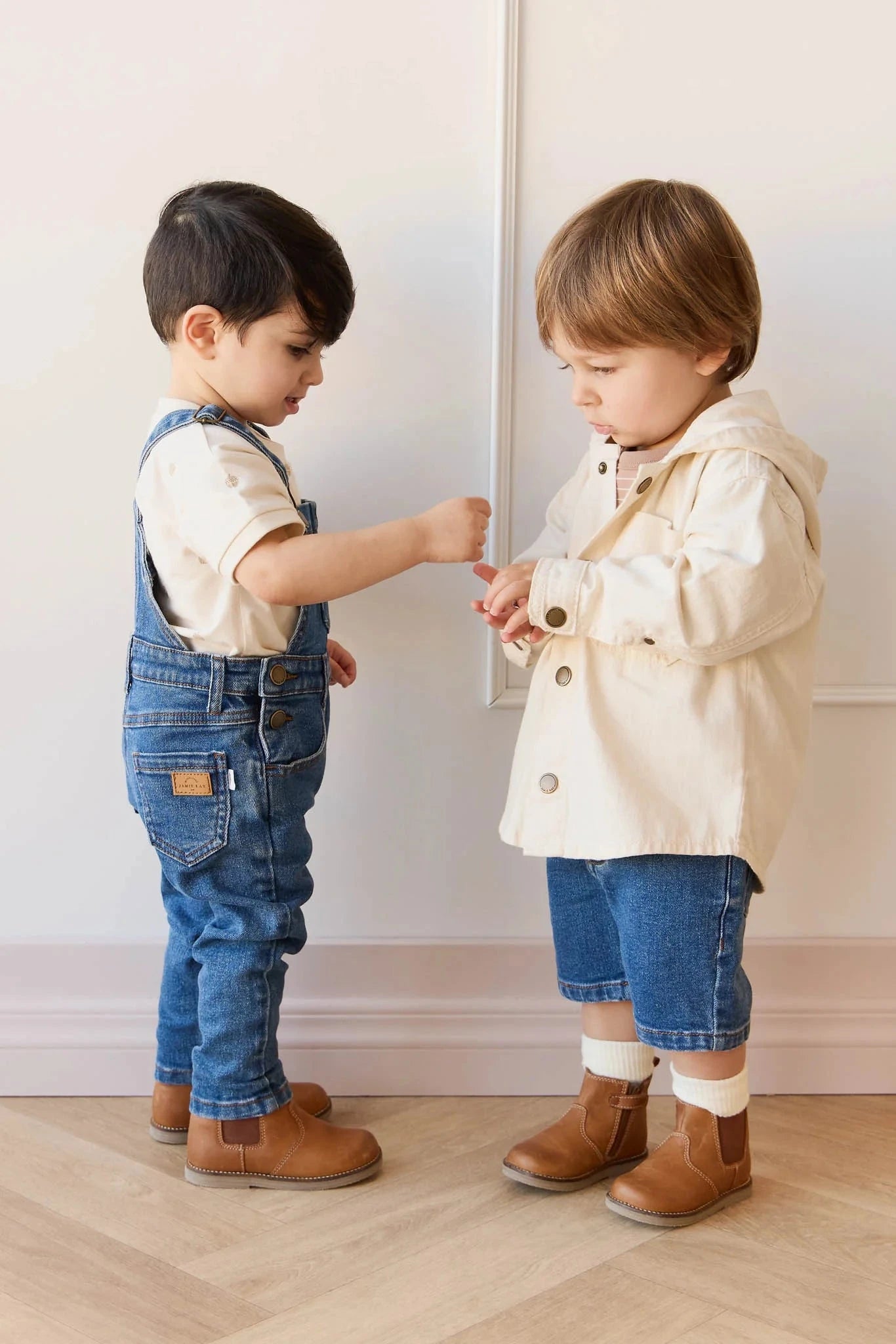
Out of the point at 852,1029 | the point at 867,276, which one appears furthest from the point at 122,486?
the point at 852,1029

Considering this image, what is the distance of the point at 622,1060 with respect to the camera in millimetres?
1209

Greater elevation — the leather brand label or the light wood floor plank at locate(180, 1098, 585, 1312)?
the leather brand label

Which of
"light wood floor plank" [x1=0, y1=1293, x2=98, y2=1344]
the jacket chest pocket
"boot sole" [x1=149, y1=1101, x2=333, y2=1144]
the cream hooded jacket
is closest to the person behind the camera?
"light wood floor plank" [x1=0, y1=1293, x2=98, y2=1344]

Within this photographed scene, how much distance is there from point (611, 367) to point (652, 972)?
1.78 ft

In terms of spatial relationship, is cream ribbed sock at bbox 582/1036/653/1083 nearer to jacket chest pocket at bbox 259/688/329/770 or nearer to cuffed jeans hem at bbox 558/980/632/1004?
cuffed jeans hem at bbox 558/980/632/1004

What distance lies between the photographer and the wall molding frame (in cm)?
131

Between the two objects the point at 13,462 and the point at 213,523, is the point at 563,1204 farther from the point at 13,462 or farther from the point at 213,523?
the point at 13,462

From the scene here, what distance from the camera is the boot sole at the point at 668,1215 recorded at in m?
1.09

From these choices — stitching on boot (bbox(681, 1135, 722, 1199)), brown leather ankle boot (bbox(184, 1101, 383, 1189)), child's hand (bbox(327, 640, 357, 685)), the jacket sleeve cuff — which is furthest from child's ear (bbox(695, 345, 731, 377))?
brown leather ankle boot (bbox(184, 1101, 383, 1189))

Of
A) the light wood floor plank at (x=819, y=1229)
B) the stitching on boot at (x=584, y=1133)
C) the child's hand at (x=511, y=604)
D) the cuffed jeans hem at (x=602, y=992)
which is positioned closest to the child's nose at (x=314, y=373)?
the child's hand at (x=511, y=604)

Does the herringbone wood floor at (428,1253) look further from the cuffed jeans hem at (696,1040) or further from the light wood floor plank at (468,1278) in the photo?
the cuffed jeans hem at (696,1040)

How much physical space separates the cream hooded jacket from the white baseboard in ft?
1.12

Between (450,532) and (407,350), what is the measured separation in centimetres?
34

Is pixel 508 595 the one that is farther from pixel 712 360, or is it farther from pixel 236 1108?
pixel 236 1108
